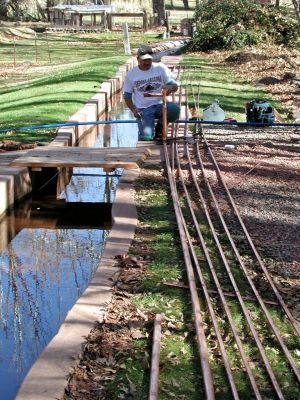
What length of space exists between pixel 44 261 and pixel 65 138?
5.40 metres

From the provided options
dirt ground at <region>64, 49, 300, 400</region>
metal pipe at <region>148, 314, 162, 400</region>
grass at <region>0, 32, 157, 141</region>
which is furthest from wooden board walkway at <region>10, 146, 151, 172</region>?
metal pipe at <region>148, 314, 162, 400</region>

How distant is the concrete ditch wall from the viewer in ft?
36.7

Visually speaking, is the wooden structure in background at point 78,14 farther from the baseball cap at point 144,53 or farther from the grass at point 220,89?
the baseball cap at point 144,53

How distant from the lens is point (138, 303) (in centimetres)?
696

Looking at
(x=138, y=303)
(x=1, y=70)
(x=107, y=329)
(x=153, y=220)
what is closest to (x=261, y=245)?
(x=153, y=220)

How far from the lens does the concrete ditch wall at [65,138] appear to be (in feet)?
36.7

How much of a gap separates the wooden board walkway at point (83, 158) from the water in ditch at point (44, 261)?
0.57 meters

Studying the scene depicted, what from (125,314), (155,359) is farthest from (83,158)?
(155,359)

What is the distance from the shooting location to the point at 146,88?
46.1ft

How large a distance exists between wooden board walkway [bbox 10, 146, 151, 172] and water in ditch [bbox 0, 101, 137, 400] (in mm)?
572

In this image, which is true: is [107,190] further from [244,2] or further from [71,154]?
[244,2]

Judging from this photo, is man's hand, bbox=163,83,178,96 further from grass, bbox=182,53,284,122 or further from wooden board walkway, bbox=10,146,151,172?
Result: grass, bbox=182,53,284,122

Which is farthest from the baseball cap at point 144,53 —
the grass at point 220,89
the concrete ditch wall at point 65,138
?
the grass at point 220,89

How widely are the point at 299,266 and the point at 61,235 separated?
377 cm
